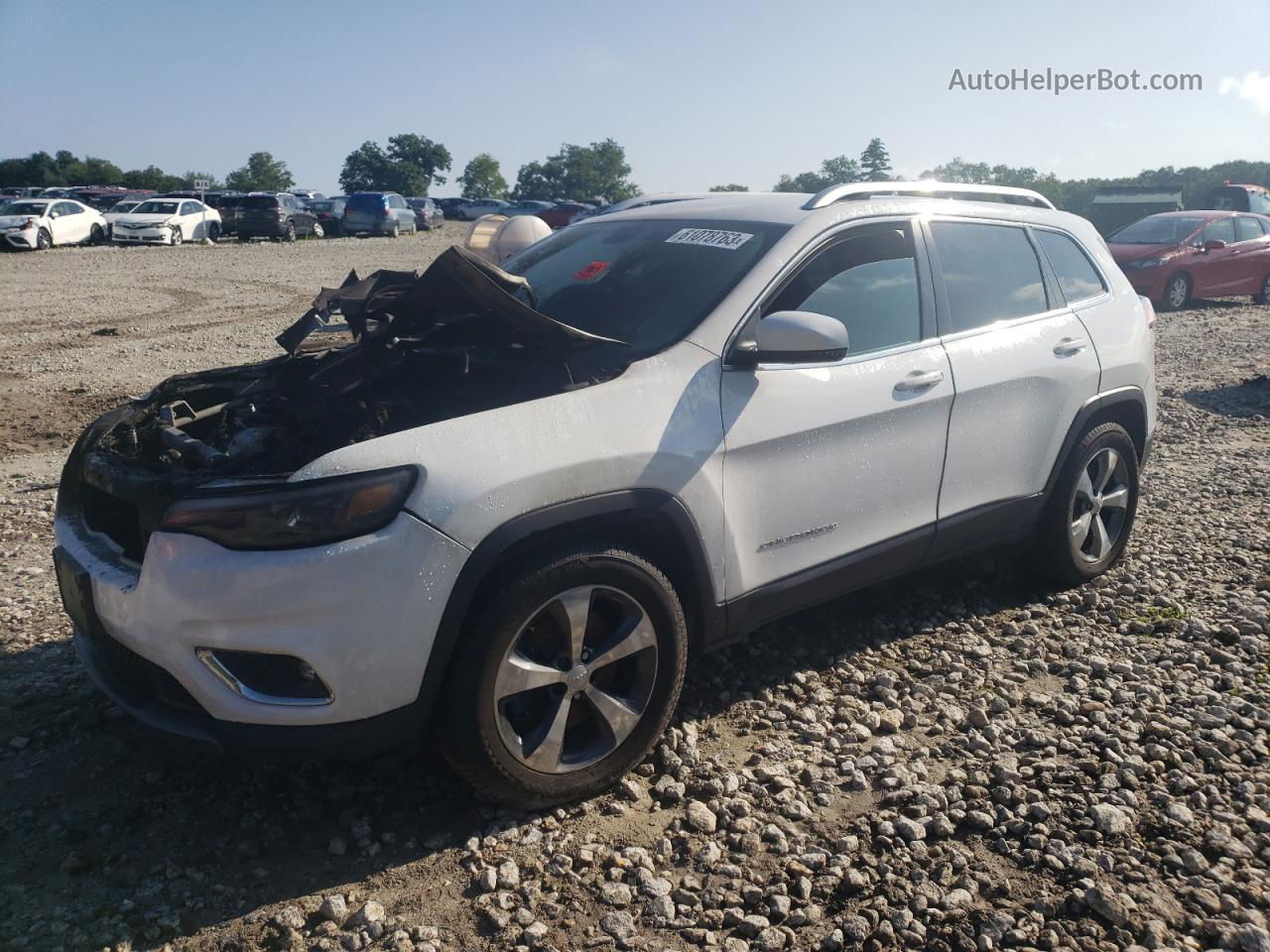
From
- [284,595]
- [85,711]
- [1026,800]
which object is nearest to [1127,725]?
[1026,800]

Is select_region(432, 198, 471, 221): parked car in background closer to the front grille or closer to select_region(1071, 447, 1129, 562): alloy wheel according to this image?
select_region(1071, 447, 1129, 562): alloy wheel

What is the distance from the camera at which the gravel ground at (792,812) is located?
8.84ft

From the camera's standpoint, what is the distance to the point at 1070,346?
4594 mm

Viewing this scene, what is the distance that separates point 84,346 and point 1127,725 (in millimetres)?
11803

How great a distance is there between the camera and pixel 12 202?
90.0 feet

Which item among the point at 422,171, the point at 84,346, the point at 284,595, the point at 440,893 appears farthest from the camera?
the point at 422,171

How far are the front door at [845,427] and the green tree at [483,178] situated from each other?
10750 cm

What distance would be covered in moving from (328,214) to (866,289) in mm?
38189

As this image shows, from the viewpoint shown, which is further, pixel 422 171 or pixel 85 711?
pixel 422 171

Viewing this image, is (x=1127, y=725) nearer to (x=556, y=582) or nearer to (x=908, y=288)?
(x=908, y=288)

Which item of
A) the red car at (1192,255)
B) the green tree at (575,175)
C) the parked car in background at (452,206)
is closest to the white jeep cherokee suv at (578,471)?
the red car at (1192,255)

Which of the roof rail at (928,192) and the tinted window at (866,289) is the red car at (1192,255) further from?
the tinted window at (866,289)

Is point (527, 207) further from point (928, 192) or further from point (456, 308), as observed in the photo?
point (456, 308)

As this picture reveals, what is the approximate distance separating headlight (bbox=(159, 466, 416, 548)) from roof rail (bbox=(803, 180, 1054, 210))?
213cm
